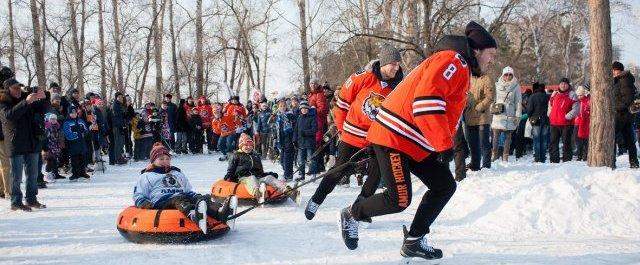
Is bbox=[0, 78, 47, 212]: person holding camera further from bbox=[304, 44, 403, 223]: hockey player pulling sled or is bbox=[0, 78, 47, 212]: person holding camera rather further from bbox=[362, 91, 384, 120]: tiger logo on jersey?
bbox=[362, 91, 384, 120]: tiger logo on jersey

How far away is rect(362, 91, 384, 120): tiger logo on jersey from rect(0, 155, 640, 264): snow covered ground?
124cm

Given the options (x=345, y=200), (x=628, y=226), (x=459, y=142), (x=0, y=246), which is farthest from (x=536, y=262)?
(x=0, y=246)

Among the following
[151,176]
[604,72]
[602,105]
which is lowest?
[151,176]

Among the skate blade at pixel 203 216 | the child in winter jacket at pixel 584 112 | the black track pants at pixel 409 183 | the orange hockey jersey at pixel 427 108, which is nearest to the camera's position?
the orange hockey jersey at pixel 427 108

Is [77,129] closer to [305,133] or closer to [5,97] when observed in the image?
[5,97]

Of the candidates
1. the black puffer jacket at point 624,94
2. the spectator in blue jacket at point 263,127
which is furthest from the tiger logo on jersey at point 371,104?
the spectator in blue jacket at point 263,127

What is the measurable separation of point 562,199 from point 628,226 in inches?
26.0

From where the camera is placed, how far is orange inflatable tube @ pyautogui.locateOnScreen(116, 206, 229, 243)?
207 inches

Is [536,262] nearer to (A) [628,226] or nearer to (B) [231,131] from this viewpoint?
(A) [628,226]

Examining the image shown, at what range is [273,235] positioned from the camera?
5727 mm

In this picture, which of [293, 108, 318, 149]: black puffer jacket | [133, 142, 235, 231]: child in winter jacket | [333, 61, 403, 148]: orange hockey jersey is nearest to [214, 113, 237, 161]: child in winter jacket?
[293, 108, 318, 149]: black puffer jacket

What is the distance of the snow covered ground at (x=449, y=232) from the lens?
15.6ft

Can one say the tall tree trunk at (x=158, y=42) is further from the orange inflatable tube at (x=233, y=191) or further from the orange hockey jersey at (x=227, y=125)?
the orange inflatable tube at (x=233, y=191)

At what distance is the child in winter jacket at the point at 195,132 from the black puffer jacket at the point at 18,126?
1066 cm
